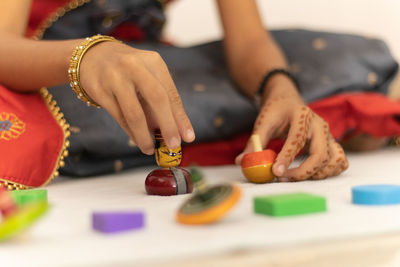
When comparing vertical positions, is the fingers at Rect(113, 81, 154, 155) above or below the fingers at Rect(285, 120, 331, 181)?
above

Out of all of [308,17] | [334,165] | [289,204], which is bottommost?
[308,17]

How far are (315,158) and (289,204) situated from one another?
0.27m

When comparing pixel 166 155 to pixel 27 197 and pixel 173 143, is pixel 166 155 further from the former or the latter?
pixel 27 197

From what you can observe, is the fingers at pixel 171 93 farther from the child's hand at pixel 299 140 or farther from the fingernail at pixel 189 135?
the child's hand at pixel 299 140

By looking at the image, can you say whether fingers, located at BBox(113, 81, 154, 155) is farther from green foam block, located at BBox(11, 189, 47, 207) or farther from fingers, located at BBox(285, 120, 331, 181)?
fingers, located at BBox(285, 120, 331, 181)

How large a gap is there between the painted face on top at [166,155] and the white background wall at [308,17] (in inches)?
50.3

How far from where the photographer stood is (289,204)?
571mm

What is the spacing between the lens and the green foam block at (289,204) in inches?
22.4

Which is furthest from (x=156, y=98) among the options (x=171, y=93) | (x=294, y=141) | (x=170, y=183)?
(x=294, y=141)

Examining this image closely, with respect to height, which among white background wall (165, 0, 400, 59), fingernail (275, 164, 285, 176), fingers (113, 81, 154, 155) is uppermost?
fingers (113, 81, 154, 155)

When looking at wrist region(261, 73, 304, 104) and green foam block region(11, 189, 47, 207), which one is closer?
green foam block region(11, 189, 47, 207)

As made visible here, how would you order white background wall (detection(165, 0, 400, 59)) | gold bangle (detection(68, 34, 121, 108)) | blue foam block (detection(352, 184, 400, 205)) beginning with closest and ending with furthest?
blue foam block (detection(352, 184, 400, 205))
gold bangle (detection(68, 34, 121, 108))
white background wall (detection(165, 0, 400, 59))

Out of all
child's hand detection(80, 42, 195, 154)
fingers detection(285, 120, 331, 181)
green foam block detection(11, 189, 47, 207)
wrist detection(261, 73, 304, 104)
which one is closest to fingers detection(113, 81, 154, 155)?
child's hand detection(80, 42, 195, 154)

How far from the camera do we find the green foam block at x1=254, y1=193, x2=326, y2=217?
1.87 feet
